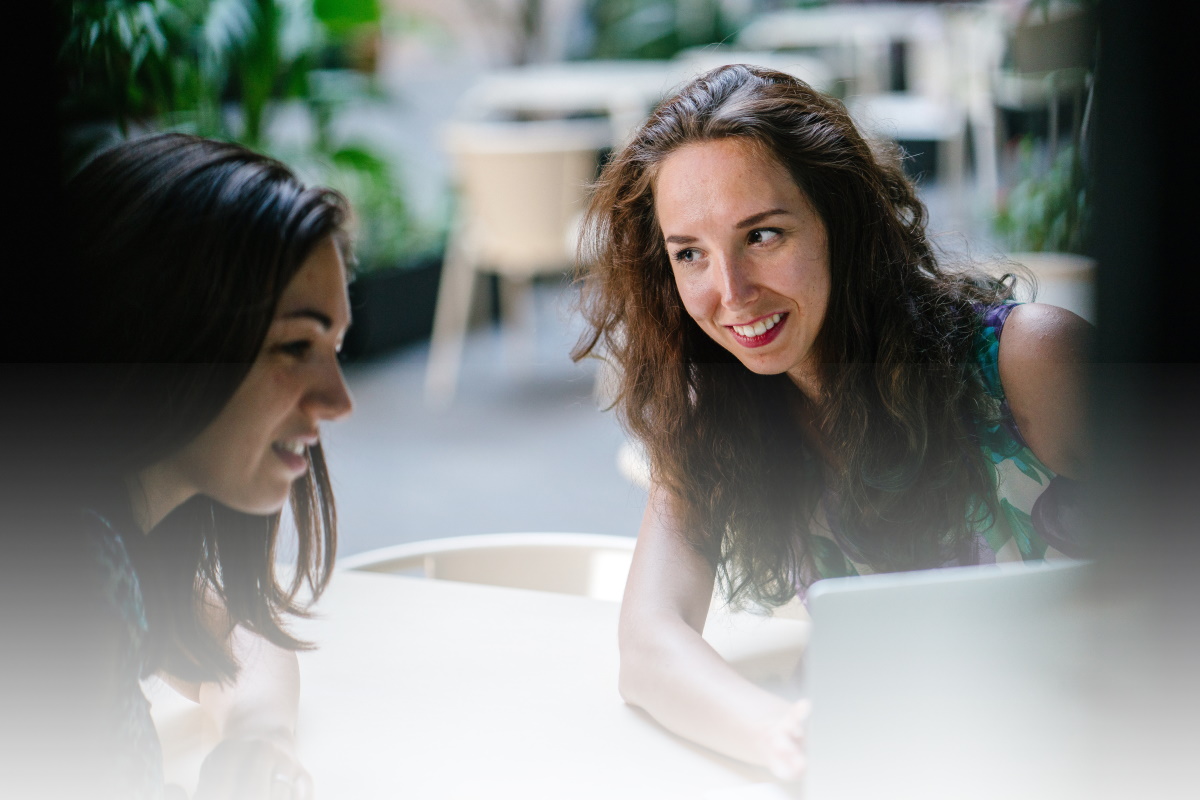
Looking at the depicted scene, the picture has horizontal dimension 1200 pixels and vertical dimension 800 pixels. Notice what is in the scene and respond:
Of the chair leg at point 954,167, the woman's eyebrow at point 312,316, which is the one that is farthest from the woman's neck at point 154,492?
the chair leg at point 954,167

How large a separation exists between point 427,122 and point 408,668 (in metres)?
3.38

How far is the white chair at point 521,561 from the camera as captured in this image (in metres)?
1.04

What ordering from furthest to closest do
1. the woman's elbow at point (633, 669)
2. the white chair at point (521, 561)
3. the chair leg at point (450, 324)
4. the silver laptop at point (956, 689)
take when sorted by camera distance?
1. the chair leg at point (450, 324)
2. the white chair at point (521, 561)
3. the woman's elbow at point (633, 669)
4. the silver laptop at point (956, 689)

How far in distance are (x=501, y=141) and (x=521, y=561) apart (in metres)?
2.19

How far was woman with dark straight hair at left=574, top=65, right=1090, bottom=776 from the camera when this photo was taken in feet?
2.38

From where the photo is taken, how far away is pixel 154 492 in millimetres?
616

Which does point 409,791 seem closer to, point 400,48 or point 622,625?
point 622,625

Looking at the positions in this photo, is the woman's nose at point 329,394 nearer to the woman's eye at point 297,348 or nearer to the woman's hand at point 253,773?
the woman's eye at point 297,348

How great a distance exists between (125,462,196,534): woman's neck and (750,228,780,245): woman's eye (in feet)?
1.27

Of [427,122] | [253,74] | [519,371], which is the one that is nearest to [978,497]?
[253,74]

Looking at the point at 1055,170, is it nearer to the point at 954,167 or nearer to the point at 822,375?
the point at 822,375

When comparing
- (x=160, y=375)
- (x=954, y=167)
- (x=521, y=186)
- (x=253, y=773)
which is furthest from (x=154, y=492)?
(x=521, y=186)

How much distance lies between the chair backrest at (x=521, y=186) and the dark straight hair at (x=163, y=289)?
7.78ft

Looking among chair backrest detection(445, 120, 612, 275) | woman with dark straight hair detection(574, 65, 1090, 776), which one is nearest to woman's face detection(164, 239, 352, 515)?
woman with dark straight hair detection(574, 65, 1090, 776)
